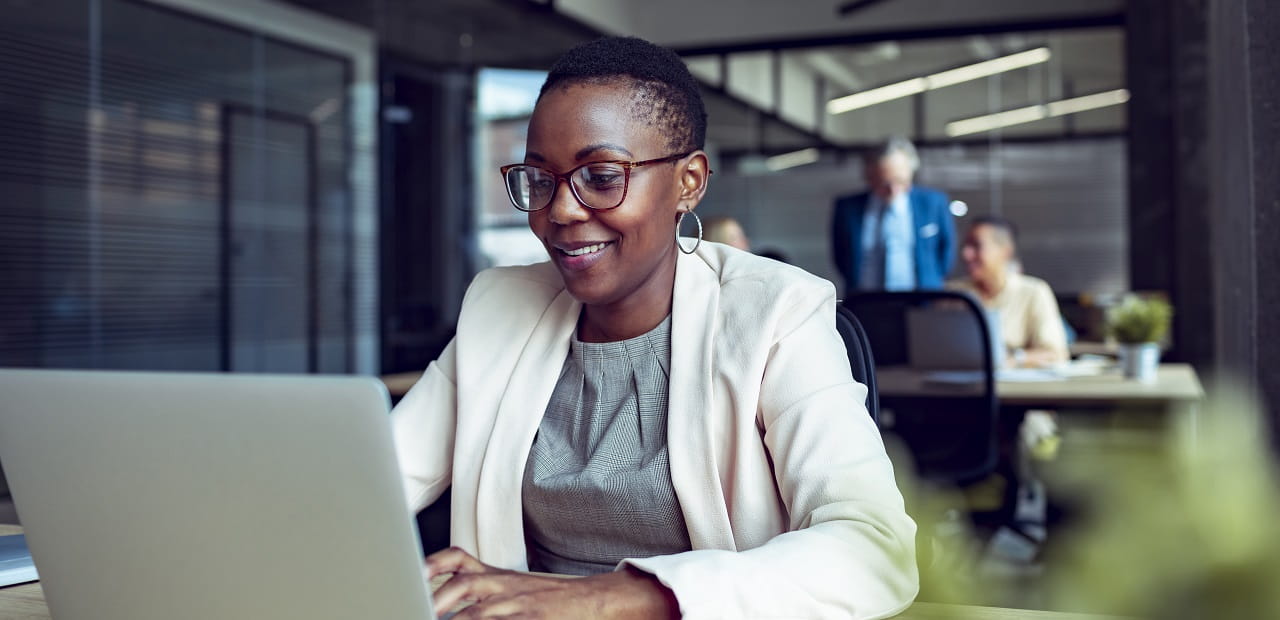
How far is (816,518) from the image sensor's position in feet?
3.17

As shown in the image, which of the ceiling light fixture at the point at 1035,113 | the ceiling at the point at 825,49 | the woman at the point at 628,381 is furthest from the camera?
the ceiling light fixture at the point at 1035,113

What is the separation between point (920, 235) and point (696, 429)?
3923 millimetres

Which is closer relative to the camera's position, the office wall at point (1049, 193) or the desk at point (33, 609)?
the desk at point (33, 609)

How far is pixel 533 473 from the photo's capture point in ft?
4.01

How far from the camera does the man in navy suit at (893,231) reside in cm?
475

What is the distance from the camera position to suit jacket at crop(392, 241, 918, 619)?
86 centimetres

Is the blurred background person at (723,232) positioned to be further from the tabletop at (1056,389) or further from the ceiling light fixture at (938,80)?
the ceiling light fixture at (938,80)

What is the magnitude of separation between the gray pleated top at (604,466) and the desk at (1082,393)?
6.19 ft

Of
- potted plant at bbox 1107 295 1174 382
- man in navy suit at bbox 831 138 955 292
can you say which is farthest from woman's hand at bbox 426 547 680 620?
man in navy suit at bbox 831 138 955 292

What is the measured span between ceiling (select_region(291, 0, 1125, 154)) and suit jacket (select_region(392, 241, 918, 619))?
5.26 metres

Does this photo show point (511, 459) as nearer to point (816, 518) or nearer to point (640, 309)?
point (640, 309)

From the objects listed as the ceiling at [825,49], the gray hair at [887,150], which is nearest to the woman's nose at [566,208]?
the gray hair at [887,150]

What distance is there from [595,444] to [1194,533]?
3.14 ft

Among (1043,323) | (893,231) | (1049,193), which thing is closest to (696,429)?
(1043,323)
